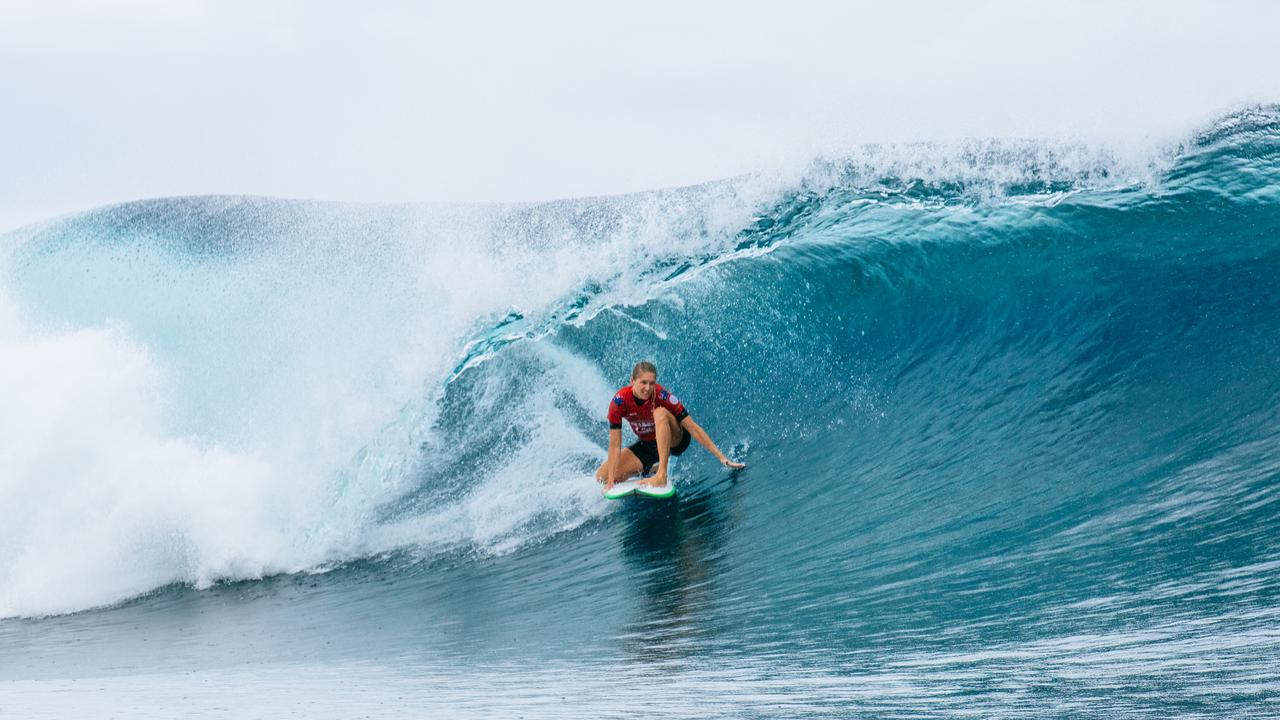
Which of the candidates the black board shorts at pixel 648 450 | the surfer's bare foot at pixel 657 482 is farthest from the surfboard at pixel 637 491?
the black board shorts at pixel 648 450

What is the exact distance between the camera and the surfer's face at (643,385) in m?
6.46

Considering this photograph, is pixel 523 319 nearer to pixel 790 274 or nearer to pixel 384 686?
pixel 790 274

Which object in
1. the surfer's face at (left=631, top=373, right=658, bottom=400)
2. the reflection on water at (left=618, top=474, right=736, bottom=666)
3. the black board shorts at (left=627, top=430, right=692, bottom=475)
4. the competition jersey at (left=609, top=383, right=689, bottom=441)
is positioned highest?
the surfer's face at (left=631, top=373, right=658, bottom=400)

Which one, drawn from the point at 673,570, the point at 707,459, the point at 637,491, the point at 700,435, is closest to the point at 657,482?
the point at 637,491

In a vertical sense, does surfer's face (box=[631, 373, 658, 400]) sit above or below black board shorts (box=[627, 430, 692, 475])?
above

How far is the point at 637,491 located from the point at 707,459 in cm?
86

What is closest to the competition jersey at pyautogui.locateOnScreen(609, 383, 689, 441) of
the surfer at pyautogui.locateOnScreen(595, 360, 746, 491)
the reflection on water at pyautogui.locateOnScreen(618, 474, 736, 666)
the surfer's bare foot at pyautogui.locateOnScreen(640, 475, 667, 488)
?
the surfer at pyautogui.locateOnScreen(595, 360, 746, 491)

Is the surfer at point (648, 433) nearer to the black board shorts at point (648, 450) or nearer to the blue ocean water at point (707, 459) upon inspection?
the black board shorts at point (648, 450)

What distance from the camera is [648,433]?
23.3 feet

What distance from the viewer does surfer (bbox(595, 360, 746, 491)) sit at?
6844mm

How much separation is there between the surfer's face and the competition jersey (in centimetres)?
14

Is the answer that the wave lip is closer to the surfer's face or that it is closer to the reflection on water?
the reflection on water

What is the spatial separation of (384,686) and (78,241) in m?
14.8

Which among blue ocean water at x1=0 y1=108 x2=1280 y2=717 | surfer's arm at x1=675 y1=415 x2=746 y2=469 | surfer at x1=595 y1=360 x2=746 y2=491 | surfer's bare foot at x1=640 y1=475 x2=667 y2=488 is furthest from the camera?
surfer's arm at x1=675 y1=415 x2=746 y2=469
